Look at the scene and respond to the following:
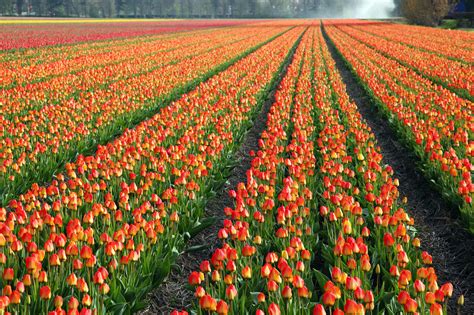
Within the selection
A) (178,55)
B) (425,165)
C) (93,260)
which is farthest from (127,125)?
(178,55)

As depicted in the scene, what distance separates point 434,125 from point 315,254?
16.6ft

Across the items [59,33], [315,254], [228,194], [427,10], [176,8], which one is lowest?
[228,194]

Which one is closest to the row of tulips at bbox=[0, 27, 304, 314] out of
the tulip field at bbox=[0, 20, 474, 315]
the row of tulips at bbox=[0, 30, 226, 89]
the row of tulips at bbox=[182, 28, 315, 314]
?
the tulip field at bbox=[0, 20, 474, 315]

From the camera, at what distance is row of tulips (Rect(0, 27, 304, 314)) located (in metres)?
3.41

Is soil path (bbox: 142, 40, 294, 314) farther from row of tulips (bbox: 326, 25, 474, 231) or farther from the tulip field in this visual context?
row of tulips (bbox: 326, 25, 474, 231)

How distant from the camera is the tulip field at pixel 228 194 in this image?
3.39m

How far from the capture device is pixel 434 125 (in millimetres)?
8555

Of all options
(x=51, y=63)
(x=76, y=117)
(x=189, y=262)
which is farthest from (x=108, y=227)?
(x=51, y=63)

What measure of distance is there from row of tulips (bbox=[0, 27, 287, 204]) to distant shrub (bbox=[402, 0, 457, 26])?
4001cm

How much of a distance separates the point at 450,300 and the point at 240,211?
6.44ft

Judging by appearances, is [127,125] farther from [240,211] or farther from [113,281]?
[113,281]

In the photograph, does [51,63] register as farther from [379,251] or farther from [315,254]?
[379,251]

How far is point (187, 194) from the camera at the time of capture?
5.39 meters

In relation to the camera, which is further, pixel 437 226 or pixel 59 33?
pixel 59 33
